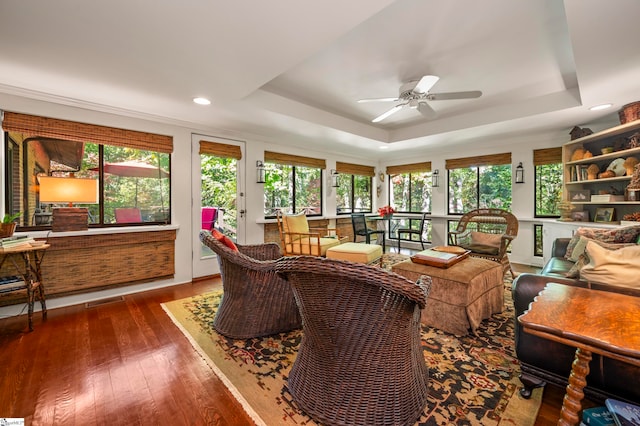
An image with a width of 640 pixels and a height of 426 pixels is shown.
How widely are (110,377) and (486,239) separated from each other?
4362 millimetres

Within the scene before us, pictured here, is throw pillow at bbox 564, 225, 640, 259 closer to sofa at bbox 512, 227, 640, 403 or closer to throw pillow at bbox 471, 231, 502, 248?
sofa at bbox 512, 227, 640, 403

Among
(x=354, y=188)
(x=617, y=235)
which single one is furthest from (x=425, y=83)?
(x=354, y=188)

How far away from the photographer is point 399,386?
54.5 inches

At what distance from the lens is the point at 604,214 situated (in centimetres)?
376

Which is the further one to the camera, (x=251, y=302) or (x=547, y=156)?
(x=547, y=156)

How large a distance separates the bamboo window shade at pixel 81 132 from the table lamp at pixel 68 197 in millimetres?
563

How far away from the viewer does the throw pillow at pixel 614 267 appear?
5.01 feet

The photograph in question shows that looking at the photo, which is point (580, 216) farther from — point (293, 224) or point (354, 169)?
point (293, 224)

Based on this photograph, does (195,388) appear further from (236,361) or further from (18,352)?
(18,352)

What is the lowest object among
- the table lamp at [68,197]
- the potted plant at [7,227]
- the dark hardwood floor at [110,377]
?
the dark hardwood floor at [110,377]

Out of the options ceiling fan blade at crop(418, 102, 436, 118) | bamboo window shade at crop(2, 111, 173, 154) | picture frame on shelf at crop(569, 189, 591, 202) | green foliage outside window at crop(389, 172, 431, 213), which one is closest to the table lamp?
bamboo window shade at crop(2, 111, 173, 154)

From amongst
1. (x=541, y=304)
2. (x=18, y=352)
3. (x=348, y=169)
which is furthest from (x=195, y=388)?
(x=348, y=169)

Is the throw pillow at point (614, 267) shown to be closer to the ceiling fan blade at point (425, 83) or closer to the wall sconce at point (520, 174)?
the ceiling fan blade at point (425, 83)

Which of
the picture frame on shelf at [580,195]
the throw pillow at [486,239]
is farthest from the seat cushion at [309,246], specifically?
the picture frame on shelf at [580,195]
